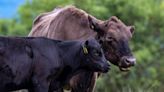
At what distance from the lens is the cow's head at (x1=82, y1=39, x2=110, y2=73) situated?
36.1 feet

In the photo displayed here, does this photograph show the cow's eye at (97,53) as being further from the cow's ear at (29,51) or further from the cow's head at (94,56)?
the cow's ear at (29,51)

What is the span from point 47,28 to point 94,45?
2.82m

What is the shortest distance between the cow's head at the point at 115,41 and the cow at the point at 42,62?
46.1 inches

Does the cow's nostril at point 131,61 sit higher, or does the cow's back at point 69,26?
the cow's back at point 69,26

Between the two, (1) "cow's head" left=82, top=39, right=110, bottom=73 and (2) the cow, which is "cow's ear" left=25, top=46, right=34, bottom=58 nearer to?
(2) the cow

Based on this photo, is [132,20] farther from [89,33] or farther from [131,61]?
[131,61]

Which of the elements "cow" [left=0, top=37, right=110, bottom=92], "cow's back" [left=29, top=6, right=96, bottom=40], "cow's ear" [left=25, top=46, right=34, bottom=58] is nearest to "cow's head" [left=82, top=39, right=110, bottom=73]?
"cow" [left=0, top=37, right=110, bottom=92]

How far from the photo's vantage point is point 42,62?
35.5 feet

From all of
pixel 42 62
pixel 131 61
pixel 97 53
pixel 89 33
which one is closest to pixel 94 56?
pixel 97 53

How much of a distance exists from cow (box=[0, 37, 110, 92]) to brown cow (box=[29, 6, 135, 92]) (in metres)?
1.25

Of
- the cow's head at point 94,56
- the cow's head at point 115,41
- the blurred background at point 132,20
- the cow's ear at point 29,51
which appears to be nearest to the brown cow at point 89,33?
the cow's head at point 115,41

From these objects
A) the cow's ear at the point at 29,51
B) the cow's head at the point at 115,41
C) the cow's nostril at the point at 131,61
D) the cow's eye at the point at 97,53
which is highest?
the cow's ear at the point at 29,51

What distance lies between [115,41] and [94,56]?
4.94 ft

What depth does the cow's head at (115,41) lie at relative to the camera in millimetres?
12328
